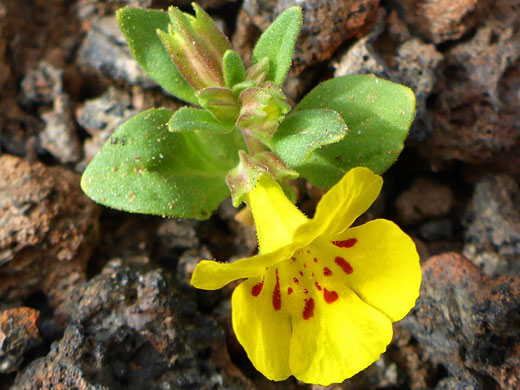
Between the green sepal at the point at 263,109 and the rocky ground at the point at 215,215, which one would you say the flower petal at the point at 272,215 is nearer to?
the green sepal at the point at 263,109

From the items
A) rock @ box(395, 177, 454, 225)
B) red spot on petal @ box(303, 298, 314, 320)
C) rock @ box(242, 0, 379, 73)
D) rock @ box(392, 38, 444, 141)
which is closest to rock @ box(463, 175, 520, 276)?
rock @ box(395, 177, 454, 225)

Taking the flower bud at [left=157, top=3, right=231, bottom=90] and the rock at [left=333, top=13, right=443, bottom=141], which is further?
the rock at [left=333, top=13, right=443, bottom=141]

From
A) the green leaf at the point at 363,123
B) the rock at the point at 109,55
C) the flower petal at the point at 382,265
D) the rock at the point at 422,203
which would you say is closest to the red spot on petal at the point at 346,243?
the flower petal at the point at 382,265

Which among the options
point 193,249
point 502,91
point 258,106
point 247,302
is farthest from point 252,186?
point 502,91

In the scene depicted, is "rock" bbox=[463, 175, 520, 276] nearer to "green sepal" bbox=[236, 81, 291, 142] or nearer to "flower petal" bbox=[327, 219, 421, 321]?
"flower petal" bbox=[327, 219, 421, 321]

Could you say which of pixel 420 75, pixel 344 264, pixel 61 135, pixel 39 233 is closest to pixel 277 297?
pixel 344 264

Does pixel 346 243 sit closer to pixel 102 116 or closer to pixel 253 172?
pixel 253 172

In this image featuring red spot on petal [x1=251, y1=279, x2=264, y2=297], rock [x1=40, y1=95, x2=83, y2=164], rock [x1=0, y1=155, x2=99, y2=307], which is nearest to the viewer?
red spot on petal [x1=251, y1=279, x2=264, y2=297]
